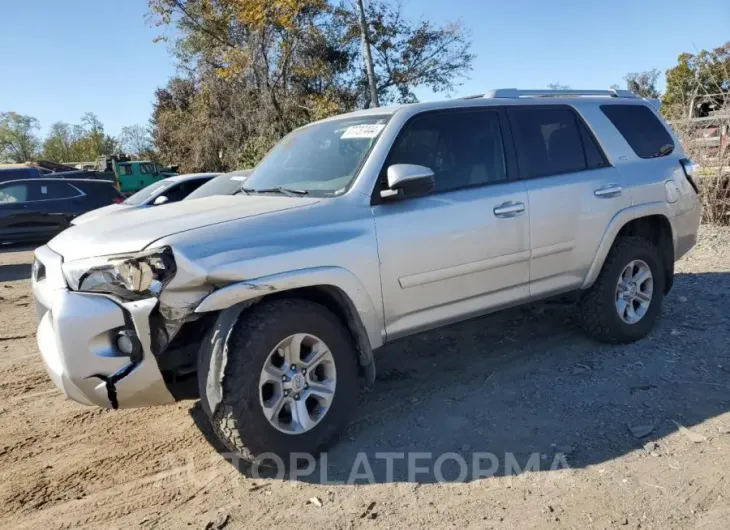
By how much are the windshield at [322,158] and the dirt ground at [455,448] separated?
1517 mm

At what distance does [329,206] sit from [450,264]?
34.5 inches

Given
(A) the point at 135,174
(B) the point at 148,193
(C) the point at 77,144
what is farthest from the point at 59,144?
(B) the point at 148,193

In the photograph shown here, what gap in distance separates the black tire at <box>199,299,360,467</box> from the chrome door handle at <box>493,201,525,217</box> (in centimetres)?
139

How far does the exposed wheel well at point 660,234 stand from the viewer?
5141 mm

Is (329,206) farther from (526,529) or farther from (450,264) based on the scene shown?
(526,529)

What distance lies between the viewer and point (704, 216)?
9.84 meters

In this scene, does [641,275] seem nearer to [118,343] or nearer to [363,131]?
[363,131]

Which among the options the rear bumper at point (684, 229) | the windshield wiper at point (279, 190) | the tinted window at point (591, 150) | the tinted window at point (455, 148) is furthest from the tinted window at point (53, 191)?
the rear bumper at point (684, 229)

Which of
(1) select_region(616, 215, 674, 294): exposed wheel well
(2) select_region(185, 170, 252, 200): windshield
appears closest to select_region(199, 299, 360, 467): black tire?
(1) select_region(616, 215, 674, 294): exposed wheel well

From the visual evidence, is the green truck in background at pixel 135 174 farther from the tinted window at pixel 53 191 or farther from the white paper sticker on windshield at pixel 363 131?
the white paper sticker on windshield at pixel 363 131

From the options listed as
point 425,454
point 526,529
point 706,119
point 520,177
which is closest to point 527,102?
point 520,177

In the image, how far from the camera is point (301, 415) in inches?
129

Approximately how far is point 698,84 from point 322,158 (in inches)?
317

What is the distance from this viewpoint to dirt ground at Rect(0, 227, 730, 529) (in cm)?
288
